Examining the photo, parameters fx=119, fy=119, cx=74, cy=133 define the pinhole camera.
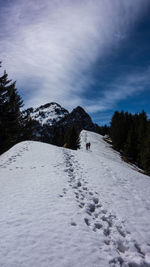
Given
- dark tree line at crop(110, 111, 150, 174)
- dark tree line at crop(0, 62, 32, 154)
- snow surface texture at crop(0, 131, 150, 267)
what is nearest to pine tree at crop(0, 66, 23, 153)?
dark tree line at crop(0, 62, 32, 154)

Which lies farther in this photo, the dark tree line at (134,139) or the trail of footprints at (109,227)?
the dark tree line at (134,139)

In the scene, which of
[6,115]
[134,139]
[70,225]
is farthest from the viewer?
[134,139]

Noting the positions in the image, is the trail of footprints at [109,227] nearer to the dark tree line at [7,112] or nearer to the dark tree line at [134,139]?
the dark tree line at [7,112]

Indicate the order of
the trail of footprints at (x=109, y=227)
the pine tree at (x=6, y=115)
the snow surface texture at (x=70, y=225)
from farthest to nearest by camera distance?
the pine tree at (x=6, y=115)
the trail of footprints at (x=109, y=227)
the snow surface texture at (x=70, y=225)

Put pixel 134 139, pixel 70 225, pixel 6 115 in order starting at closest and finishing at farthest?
1. pixel 70 225
2. pixel 6 115
3. pixel 134 139

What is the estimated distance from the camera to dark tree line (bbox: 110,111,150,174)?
74.7ft

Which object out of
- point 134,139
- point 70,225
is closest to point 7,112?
point 70,225

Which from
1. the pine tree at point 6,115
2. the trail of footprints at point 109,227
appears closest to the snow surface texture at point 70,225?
the trail of footprints at point 109,227

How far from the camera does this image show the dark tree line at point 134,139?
74.7 ft

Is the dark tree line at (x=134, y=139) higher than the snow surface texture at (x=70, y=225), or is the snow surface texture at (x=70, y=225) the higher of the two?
the dark tree line at (x=134, y=139)

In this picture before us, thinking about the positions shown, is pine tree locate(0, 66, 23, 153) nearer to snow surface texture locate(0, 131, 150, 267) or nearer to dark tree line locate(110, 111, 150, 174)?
snow surface texture locate(0, 131, 150, 267)

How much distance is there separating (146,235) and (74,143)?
23.3 metres

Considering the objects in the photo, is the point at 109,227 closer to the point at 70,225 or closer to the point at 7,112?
the point at 70,225

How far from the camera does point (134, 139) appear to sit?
31.7 meters
